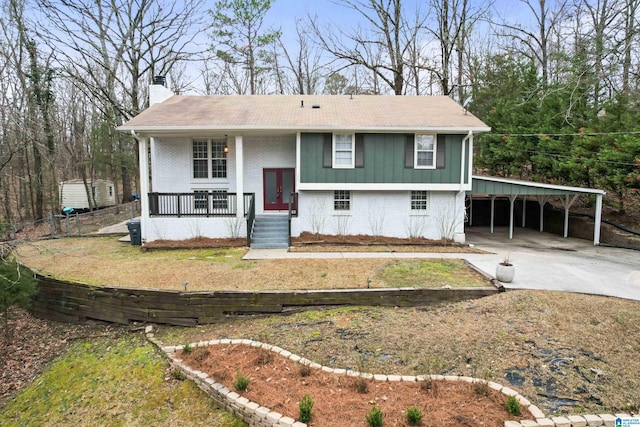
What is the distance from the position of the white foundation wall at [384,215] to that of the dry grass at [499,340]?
581cm

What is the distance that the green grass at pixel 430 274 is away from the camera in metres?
8.44

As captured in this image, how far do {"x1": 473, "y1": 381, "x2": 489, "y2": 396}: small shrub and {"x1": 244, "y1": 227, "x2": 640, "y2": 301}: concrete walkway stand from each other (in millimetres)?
4054

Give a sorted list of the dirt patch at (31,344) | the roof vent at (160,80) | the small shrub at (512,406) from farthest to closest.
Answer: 1. the roof vent at (160,80)
2. the dirt patch at (31,344)
3. the small shrub at (512,406)

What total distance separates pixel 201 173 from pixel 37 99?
34.3ft

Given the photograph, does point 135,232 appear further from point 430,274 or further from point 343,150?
point 430,274

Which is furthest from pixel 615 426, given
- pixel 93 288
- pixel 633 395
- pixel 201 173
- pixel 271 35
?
pixel 271 35

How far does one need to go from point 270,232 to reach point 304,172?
243cm

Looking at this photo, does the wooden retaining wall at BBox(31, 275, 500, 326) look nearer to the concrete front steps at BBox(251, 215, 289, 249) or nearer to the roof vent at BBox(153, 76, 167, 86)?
the concrete front steps at BBox(251, 215, 289, 249)

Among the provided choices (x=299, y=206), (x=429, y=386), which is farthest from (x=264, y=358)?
(x=299, y=206)

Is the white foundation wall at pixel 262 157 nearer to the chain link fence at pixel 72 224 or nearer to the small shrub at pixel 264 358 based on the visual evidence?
the chain link fence at pixel 72 224

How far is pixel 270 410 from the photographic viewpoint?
457cm

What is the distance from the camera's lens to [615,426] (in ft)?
13.6

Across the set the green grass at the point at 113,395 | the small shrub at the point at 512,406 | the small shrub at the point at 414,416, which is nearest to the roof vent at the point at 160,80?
the green grass at the point at 113,395

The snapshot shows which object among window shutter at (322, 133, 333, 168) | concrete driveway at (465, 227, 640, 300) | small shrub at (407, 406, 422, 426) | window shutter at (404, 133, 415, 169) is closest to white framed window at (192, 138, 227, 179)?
window shutter at (322, 133, 333, 168)
